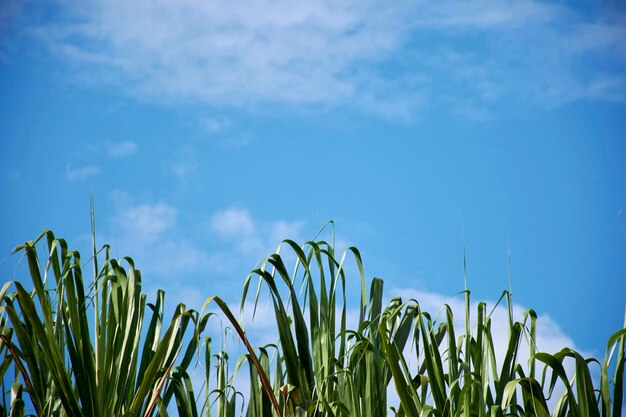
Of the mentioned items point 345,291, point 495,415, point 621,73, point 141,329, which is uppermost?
point 621,73

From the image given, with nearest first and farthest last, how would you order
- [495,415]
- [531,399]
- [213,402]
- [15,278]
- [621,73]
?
[495,415] < [531,399] < [15,278] < [213,402] < [621,73]

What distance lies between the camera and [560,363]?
118 cm

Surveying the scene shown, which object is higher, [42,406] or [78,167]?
[78,167]

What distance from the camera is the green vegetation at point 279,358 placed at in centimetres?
131

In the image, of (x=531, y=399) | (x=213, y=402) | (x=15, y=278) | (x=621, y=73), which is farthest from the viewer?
(x=621, y=73)

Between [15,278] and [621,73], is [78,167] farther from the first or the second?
[621,73]

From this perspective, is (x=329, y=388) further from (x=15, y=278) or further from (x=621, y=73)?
(x=621, y=73)

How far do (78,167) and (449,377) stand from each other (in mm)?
804

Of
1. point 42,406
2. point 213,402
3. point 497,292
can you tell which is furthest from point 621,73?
point 42,406

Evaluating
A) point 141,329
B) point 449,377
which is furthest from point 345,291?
point 141,329

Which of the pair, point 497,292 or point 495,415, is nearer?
point 495,415

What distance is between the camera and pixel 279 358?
1.59 m

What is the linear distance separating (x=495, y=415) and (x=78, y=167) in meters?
0.89

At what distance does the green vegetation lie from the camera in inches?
51.4
